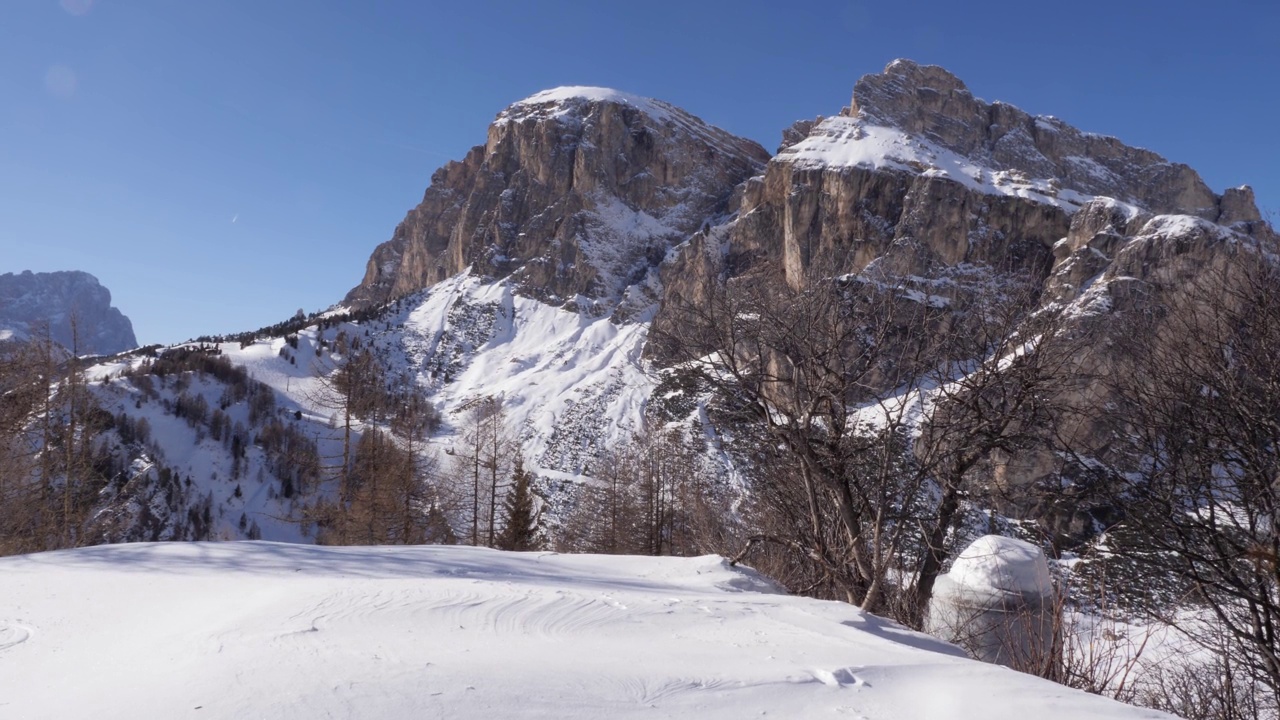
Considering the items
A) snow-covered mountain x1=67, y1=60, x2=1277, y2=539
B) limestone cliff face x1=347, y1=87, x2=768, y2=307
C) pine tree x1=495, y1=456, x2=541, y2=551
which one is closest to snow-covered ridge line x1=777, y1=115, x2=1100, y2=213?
snow-covered mountain x1=67, y1=60, x2=1277, y2=539

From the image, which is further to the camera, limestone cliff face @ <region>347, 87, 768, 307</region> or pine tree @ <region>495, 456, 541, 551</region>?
limestone cliff face @ <region>347, 87, 768, 307</region>

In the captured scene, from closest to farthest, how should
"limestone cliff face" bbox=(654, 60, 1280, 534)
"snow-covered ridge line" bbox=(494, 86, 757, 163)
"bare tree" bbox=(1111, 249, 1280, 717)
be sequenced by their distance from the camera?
"bare tree" bbox=(1111, 249, 1280, 717), "limestone cliff face" bbox=(654, 60, 1280, 534), "snow-covered ridge line" bbox=(494, 86, 757, 163)

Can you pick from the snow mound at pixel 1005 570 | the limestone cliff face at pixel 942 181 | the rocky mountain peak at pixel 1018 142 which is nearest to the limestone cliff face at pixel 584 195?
the limestone cliff face at pixel 942 181

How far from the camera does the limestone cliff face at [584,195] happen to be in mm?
127438

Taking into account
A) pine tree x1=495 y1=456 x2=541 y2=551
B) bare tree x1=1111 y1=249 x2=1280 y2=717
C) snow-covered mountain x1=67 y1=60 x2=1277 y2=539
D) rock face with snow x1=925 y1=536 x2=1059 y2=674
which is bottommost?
pine tree x1=495 y1=456 x2=541 y2=551

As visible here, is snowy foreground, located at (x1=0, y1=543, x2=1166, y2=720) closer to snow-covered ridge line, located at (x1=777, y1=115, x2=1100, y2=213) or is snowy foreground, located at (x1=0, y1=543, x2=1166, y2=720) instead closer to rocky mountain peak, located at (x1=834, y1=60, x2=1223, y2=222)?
snow-covered ridge line, located at (x1=777, y1=115, x2=1100, y2=213)

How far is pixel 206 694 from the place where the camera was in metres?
2.12

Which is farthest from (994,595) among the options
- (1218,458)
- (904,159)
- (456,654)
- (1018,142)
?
(1018,142)

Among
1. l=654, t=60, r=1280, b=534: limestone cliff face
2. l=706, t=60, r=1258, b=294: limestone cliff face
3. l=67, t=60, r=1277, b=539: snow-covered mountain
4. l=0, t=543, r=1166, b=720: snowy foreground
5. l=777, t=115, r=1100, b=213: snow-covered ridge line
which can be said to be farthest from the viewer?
l=777, t=115, r=1100, b=213: snow-covered ridge line

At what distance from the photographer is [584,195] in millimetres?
130500

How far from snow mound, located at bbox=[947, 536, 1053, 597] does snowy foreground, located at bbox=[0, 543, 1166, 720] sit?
155 centimetres

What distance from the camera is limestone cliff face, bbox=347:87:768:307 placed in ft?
418

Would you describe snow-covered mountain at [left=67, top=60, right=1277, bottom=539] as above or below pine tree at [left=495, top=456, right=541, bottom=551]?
above

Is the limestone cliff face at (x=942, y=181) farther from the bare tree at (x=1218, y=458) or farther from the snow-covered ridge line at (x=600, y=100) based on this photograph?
the bare tree at (x=1218, y=458)
